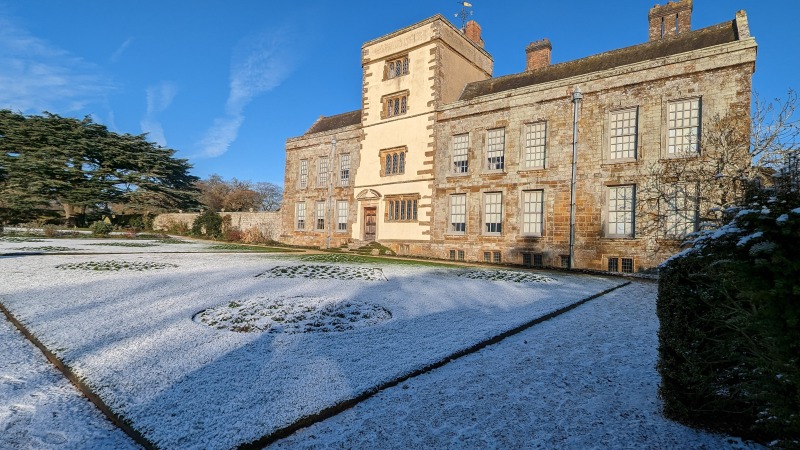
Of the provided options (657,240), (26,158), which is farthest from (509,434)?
(26,158)

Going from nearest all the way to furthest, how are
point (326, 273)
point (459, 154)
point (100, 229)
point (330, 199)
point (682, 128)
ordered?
point (326, 273), point (682, 128), point (459, 154), point (330, 199), point (100, 229)

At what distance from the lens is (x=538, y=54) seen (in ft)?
69.2

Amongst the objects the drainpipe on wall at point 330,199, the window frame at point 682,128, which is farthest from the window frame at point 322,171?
the window frame at point 682,128

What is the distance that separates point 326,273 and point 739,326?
360 inches

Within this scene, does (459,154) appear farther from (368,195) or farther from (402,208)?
(368,195)

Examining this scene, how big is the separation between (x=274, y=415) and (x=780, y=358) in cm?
319

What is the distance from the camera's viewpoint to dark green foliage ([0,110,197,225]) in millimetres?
32906

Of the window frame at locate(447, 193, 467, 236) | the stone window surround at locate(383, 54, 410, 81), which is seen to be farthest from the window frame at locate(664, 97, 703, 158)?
the stone window surround at locate(383, 54, 410, 81)

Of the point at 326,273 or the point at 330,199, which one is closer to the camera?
the point at 326,273

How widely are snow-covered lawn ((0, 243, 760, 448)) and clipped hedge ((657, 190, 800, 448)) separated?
30 cm

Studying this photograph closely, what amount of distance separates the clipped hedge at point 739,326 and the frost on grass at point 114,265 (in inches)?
458

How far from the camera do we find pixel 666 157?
47.9ft

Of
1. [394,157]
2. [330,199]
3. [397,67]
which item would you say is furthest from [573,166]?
[330,199]

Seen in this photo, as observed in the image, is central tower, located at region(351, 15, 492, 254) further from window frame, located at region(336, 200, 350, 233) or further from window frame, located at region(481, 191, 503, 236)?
window frame, located at region(481, 191, 503, 236)
